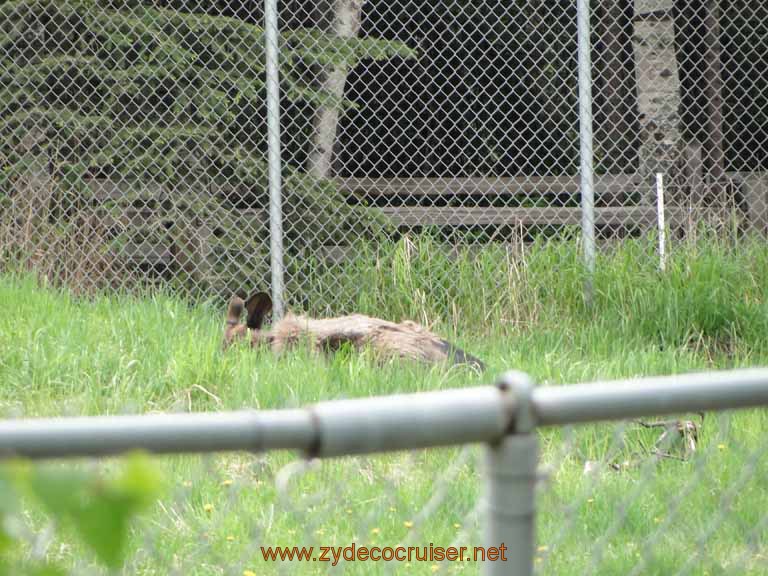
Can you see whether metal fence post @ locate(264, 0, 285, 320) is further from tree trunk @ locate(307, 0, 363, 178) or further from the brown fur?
tree trunk @ locate(307, 0, 363, 178)

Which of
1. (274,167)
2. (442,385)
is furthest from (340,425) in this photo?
(274,167)

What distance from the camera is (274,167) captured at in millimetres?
6996

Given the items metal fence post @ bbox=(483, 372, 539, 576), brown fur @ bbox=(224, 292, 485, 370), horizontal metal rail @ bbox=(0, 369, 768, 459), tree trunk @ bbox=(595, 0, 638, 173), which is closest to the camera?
horizontal metal rail @ bbox=(0, 369, 768, 459)

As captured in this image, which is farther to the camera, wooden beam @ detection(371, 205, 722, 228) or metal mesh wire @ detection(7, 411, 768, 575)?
wooden beam @ detection(371, 205, 722, 228)

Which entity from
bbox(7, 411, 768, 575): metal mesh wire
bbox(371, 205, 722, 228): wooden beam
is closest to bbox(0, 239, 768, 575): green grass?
bbox(7, 411, 768, 575): metal mesh wire

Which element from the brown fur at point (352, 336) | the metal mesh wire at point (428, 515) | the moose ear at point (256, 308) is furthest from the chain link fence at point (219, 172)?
the metal mesh wire at point (428, 515)

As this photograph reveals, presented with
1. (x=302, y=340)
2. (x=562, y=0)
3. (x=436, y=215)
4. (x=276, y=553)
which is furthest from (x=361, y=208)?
(x=276, y=553)

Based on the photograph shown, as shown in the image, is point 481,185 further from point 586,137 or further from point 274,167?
point 274,167

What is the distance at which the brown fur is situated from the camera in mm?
5727

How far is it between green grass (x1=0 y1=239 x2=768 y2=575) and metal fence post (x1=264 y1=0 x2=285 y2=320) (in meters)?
0.50

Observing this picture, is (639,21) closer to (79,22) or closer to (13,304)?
(79,22)

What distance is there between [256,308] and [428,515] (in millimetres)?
3276

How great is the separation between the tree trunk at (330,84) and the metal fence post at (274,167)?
63.2 inches

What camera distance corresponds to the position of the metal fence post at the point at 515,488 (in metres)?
1.34
